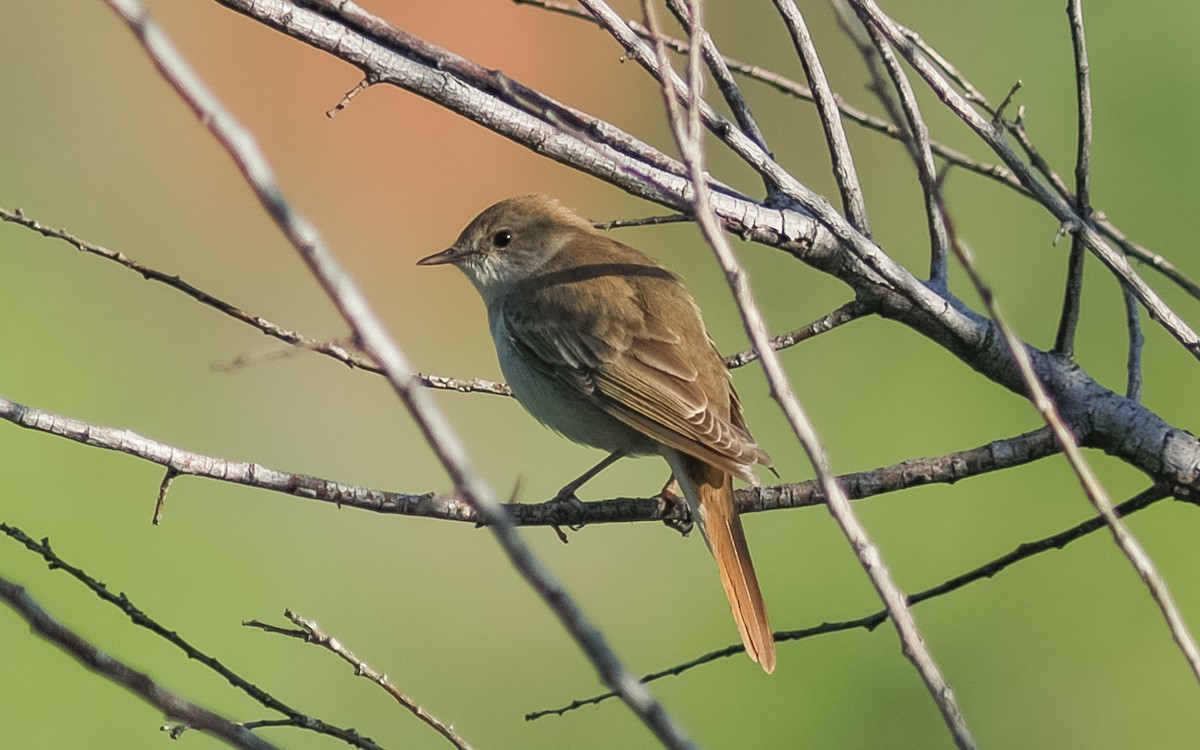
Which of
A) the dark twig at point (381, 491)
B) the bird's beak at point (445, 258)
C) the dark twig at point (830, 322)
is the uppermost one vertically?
the bird's beak at point (445, 258)

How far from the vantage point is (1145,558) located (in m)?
1.45

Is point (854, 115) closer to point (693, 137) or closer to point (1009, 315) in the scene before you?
point (693, 137)

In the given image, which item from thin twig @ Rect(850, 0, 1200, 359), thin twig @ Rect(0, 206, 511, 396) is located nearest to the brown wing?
thin twig @ Rect(0, 206, 511, 396)

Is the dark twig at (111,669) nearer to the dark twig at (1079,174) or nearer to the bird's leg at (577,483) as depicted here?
the dark twig at (1079,174)

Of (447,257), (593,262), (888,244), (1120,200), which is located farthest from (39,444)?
(1120,200)

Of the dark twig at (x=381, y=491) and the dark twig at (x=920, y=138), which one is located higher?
the dark twig at (x=920, y=138)

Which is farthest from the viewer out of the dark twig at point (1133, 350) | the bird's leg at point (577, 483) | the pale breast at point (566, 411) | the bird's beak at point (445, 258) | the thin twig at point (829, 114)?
the bird's beak at point (445, 258)

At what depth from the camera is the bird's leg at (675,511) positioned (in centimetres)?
342

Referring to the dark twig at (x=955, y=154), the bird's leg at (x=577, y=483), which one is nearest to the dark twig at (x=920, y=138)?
the dark twig at (x=955, y=154)

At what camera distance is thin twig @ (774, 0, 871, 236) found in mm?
2430

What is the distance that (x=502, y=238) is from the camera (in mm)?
4633

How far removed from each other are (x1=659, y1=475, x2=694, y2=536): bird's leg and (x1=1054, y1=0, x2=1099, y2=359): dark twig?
46.5 inches

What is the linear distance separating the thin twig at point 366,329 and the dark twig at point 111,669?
1.15 feet

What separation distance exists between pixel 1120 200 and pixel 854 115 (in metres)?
4.86
